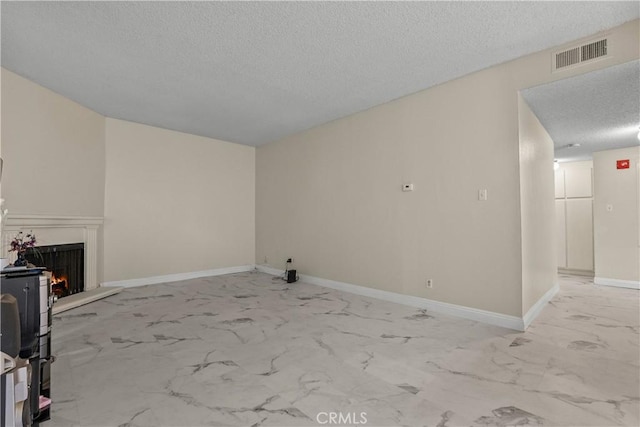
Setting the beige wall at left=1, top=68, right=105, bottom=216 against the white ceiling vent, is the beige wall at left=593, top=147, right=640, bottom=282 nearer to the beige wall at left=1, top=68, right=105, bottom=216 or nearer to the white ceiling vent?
the white ceiling vent

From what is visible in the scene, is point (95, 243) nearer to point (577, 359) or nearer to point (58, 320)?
point (58, 320)

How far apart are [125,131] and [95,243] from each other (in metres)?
1.90

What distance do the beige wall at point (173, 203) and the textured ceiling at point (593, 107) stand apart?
17.4 ft

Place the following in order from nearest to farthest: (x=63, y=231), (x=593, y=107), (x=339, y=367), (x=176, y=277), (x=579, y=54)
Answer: (x=339, y=367), (x=579, y=54), (x=593, y=107), (x=63, y=231), (x=176, y=277)

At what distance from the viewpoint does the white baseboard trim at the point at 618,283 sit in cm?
493

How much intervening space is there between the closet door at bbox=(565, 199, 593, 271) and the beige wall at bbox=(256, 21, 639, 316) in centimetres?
267

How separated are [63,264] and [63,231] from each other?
46cm

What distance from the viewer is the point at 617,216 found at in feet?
16.8

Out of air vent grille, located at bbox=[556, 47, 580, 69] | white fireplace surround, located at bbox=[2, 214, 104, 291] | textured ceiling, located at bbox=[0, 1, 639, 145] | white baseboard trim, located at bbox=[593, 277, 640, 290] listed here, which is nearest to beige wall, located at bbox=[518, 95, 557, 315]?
air vent grille, located at bbox=[556, 47, 580, 69]

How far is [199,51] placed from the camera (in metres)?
2.95

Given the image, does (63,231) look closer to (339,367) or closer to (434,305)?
(339,367)

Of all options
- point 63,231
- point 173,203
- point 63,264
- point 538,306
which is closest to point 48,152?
point 63,231

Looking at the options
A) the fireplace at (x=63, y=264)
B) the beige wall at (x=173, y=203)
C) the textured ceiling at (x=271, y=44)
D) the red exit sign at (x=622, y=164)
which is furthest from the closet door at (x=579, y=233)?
the fireplace at (x=63, y=264)

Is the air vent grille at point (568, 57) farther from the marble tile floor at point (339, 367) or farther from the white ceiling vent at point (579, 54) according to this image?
the marble tile floor at point (339, 367)
